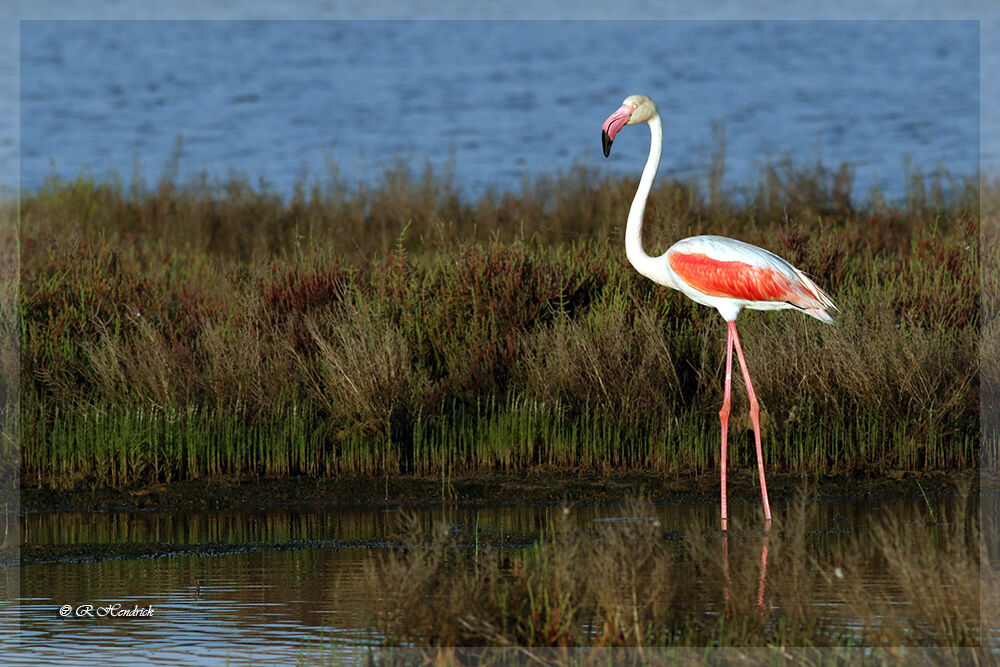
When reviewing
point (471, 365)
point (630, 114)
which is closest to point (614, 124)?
point (630, 114)

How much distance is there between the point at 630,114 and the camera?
9023 millimetres

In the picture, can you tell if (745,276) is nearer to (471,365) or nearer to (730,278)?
(730,278)

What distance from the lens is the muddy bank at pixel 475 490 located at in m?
8.85

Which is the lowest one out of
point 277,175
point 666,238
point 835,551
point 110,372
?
point 835,551

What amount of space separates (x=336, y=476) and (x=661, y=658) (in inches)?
185

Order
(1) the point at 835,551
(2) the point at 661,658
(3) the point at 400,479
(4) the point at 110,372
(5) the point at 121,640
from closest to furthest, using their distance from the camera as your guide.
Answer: (2) the point at 661,658 → (5) the point at 121,640 → (1) the point at 835,551 → (3) the point at 400,479 → (4) the point at 110,372

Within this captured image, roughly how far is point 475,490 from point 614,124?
2.50 m

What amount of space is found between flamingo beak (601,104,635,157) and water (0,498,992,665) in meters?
2.29

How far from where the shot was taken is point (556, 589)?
5.06 m

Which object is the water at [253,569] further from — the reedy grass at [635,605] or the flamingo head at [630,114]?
the flamingo head at [630,114]

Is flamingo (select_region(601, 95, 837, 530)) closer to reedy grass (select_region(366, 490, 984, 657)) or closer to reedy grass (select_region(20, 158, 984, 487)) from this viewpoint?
reedy grass (select_region(20, 158, 984, 487))

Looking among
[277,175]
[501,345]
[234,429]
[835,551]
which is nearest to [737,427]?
[501,345]

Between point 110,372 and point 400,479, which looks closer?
point 400,479

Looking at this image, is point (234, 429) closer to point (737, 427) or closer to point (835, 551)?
point (737, 427)
